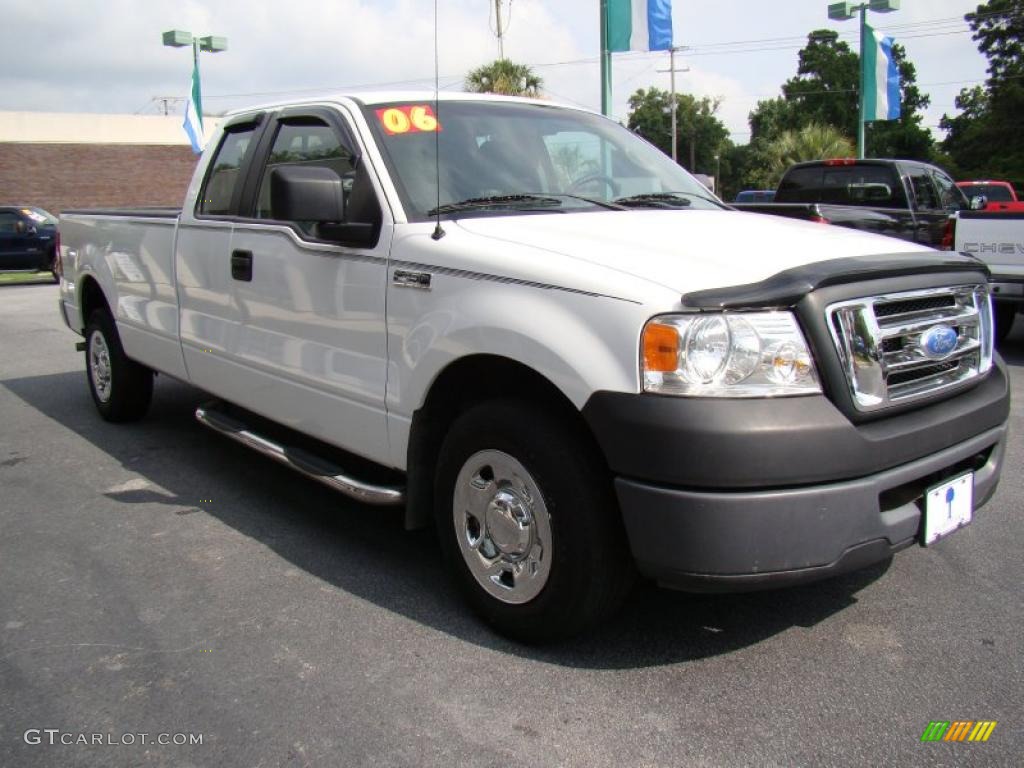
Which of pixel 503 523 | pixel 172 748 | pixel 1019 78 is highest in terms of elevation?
pixel 1019 78

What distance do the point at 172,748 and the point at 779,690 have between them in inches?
71.2

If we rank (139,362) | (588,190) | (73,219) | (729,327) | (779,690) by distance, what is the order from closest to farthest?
(729,327)
(779,690)
(588,190)
(139,362)
(73,219)

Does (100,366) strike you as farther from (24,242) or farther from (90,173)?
(90,173)

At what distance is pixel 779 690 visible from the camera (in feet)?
9.47

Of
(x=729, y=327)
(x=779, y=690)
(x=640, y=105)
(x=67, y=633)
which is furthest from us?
(x=640, y=105)

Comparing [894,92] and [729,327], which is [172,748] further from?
[894,92]

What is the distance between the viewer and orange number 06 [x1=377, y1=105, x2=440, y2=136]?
3.87m

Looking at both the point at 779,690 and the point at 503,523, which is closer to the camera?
the point at 779,690

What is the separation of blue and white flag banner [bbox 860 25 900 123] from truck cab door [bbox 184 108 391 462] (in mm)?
16992

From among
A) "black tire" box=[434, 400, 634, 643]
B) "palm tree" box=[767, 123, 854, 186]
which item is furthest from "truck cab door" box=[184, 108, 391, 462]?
"palm tree" box=[767, 123, 854, 186]

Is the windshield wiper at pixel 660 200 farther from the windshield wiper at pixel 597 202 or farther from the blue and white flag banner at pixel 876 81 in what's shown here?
the blue and white flag banner at pixel 876 81

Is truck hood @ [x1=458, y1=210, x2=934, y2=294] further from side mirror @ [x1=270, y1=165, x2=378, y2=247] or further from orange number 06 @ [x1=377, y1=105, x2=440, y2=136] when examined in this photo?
orange number 06 @ [x1=377, y1=105, x2=440, y2=136]

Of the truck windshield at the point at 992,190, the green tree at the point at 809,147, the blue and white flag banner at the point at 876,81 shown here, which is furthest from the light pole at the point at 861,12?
the green tree at the point at 809,147

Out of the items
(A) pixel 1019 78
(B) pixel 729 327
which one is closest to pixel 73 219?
(B) pixel 729 327
